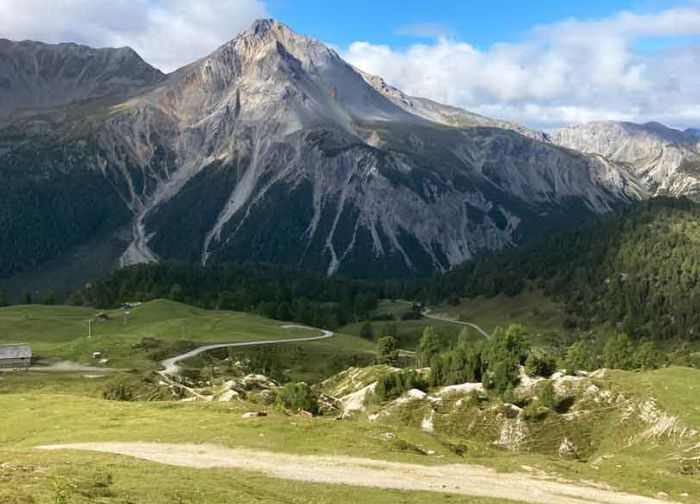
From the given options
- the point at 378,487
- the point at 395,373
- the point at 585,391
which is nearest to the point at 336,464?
the point at 378,487

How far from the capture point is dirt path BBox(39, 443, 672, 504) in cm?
5312

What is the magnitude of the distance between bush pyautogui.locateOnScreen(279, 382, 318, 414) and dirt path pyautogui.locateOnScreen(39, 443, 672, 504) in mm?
45100

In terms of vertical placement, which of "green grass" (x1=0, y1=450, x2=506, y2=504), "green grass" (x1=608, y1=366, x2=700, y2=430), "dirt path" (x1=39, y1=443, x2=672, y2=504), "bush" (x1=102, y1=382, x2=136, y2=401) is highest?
"green grass" (x1=0, y1=450, x2=506, y2=504)

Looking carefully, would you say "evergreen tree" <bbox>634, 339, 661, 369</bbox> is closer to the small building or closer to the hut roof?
the small building

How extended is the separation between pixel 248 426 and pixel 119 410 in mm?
20384

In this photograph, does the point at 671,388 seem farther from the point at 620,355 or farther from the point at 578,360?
the point at 620,355

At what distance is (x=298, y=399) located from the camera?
107375 millimetres

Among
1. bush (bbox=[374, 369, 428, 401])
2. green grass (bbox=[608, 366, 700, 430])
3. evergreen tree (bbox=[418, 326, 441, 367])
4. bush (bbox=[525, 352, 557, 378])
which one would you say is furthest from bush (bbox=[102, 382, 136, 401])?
green grass (bbox=[608, 366, 700, 430])

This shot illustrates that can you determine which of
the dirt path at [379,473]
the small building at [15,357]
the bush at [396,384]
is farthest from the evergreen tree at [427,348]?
the dirt path at [379,473]

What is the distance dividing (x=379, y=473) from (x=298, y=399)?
2068 inches

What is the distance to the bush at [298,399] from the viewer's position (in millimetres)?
107037

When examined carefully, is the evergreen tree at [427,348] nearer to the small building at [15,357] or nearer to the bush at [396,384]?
the bush at [396,384]

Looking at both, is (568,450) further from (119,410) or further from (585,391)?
(119,410)

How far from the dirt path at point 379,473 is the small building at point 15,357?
93.0 meters
